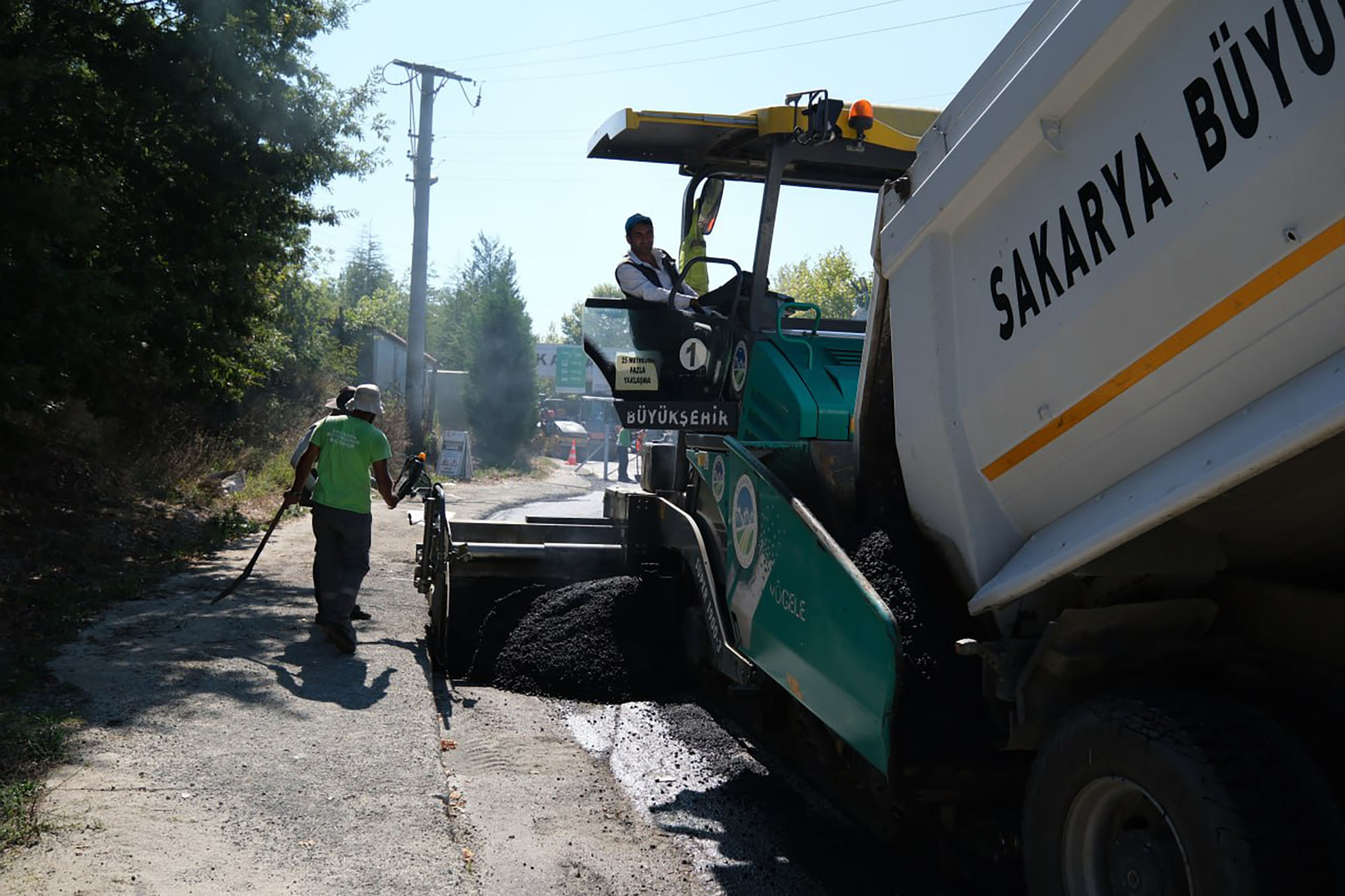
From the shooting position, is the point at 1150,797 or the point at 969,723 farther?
the point at 969,723

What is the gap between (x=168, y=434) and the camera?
15.8m

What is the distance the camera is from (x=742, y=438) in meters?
6.03

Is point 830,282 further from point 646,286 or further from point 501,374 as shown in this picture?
point 646,286

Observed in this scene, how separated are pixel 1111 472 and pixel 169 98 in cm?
962

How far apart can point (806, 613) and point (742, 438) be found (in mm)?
2267

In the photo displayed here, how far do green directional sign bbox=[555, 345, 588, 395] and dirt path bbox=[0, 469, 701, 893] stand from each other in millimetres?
42514

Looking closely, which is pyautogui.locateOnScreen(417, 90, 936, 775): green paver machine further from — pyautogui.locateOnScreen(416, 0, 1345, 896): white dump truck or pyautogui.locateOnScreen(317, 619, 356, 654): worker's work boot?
pyautogui.locateOnScreen(317, 619, 356, 654): worker's work boot

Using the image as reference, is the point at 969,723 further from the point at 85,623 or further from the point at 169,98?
the point at 169,98

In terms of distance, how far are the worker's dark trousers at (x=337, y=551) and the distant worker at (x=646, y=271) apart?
224 centimetres

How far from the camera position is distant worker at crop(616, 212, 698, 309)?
6.42 m

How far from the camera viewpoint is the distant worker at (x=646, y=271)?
6.42m

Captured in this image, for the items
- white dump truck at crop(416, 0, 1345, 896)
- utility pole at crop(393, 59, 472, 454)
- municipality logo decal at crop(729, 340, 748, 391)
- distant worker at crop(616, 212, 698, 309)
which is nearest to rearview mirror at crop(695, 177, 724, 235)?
distant worker at crop(616, 212, 698, 309)

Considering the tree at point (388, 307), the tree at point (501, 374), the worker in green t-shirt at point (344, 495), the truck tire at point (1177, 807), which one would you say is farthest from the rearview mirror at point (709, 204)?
the tree at point (388, 307)

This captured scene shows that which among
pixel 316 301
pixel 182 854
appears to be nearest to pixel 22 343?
pixel 182 854
